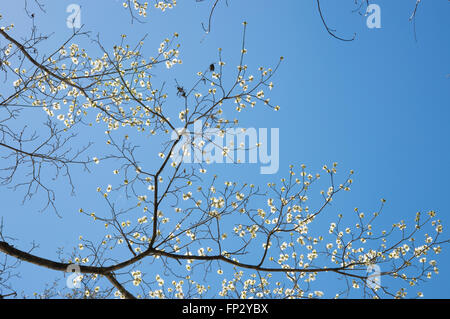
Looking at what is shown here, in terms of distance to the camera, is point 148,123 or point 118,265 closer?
point 118,265

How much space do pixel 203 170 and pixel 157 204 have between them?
97 cm

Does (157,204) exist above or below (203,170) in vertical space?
below

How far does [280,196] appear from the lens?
17.9 ft

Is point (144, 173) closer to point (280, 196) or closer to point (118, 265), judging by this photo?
point (118, 265)

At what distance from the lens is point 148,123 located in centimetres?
611

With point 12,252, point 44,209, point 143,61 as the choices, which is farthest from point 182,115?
point 12,252
